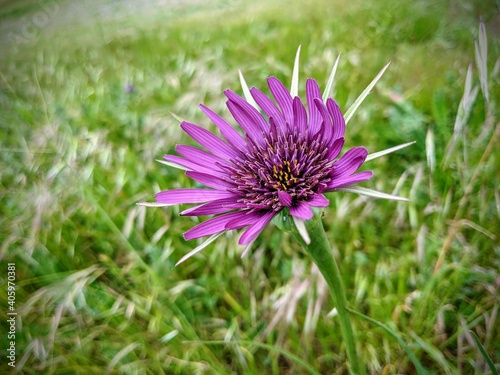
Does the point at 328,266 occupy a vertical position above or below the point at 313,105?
below

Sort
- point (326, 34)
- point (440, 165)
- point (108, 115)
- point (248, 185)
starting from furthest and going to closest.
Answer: point (108, 115)
point (326, 34)
point (440, 165)
point (248, 185)

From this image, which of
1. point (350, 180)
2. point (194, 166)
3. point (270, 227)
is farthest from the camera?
point (270, 227)

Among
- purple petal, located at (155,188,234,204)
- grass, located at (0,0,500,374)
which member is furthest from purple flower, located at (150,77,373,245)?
grass, located at (0,0,500,374)

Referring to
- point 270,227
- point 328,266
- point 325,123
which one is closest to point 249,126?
point 325,123

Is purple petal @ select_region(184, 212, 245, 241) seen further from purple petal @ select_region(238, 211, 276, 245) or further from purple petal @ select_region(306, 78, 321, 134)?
purple petal @ select_region(306, 78, 321, 134)

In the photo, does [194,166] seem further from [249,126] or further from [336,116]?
[336,116]

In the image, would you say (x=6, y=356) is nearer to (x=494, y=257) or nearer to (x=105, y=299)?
(x=105, y=299)

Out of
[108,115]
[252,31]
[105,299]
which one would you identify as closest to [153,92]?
[108,115]
